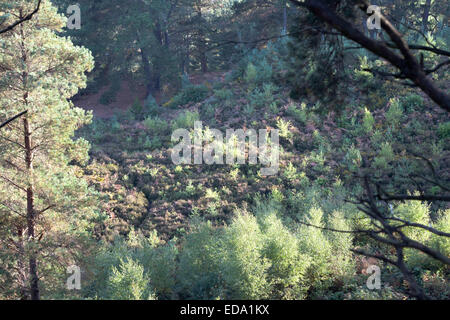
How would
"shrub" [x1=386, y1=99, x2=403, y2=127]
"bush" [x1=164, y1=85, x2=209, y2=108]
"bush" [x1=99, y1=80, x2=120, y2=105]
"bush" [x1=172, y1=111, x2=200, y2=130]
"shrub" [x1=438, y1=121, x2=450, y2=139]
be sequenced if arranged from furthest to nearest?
"bush" [x1=99, y1=80, x2=120, y2=105] → "bush" [x1=164, y1=85, x2=209, y2=108] → "bush" [x1=172, y1=111, x2=200, y2=130] → "shrub" [x1=386, y1=99, x2=403, y2=127] → "shrub" [x1=438, y1=121, x2=450, y2=139]

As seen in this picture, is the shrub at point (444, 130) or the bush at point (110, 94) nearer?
the shrub at point (444, 130)

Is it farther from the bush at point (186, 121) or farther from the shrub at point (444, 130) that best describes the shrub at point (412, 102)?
the bush at point (186, 121)

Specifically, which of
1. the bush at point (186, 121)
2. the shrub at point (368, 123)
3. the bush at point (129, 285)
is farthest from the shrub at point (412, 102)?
the bush at point (129, 285)

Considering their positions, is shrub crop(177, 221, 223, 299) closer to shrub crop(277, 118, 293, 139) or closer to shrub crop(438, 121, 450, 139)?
shrub crop(277, 118, 293, 139)

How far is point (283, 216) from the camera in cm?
1094

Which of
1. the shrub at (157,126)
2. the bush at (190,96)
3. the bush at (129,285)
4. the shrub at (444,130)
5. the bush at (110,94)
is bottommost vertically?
the bush at (129,285)

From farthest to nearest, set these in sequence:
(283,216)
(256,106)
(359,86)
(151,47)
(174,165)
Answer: (151,47), (256,106), (174,165), (283,216), (359,86)

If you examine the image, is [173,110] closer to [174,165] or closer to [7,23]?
[174,165]

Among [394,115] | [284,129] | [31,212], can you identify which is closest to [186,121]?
[284,129]

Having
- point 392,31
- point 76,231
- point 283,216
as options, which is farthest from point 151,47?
point 392,31

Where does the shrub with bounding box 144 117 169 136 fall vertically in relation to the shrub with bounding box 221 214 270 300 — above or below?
above

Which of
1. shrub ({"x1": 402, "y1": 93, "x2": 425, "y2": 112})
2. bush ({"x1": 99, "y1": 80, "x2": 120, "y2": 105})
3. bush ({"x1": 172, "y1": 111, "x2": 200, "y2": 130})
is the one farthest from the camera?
bush ({"x1": 99, "y1": 80, "x2": 120, "y2": 105})

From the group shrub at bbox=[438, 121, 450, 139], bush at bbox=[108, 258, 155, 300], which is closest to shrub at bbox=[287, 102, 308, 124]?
shrub at bbox=[438, 121, 450, 139]
